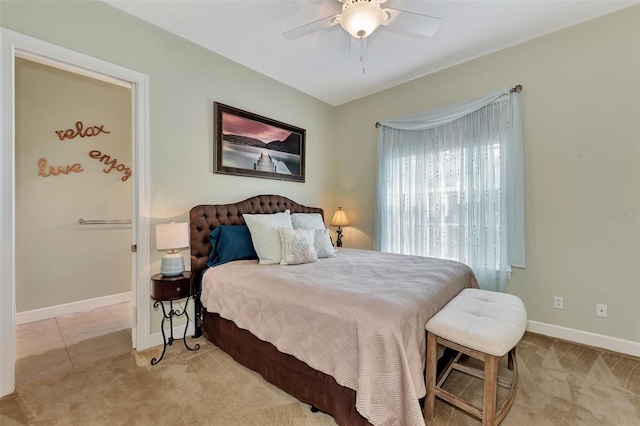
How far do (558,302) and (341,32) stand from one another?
3328mm

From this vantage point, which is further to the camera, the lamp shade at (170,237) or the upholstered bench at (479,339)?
the lamp shade at (170,237)

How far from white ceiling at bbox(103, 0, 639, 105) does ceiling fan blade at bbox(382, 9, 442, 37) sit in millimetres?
78

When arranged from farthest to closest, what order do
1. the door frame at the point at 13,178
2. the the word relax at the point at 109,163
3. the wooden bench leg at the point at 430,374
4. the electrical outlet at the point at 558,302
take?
the the word relax at the point at 109,163, the electrical outlet at the point at 558,302, the door frame at the point at 13,178, the wooden bench leg at the point at 430,374

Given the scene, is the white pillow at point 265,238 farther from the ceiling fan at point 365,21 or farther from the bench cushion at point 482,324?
the ceiling fan at point 365,21

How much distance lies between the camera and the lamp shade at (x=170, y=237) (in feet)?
7.29

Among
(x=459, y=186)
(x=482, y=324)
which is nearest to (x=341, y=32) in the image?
(x=459, y=186)

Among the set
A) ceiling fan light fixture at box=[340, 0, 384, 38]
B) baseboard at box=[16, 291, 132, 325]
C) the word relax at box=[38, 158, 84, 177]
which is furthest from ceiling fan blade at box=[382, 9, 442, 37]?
baseboard at box=[16, 291, 132, 325]

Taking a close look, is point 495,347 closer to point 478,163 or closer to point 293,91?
point 478,163

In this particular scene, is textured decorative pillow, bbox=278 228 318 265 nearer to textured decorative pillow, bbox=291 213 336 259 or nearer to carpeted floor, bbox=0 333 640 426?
textured decorative pillow, bbox=291 213 336 259

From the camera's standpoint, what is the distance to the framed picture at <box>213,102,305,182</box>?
3020 mm

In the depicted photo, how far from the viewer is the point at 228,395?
5.87 ft

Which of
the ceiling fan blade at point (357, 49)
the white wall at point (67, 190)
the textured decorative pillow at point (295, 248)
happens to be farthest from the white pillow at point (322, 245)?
the white wall at point (67, 190)

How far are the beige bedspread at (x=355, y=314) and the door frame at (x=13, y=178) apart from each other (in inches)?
22.9

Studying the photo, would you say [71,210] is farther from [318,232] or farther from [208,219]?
[318,232]
